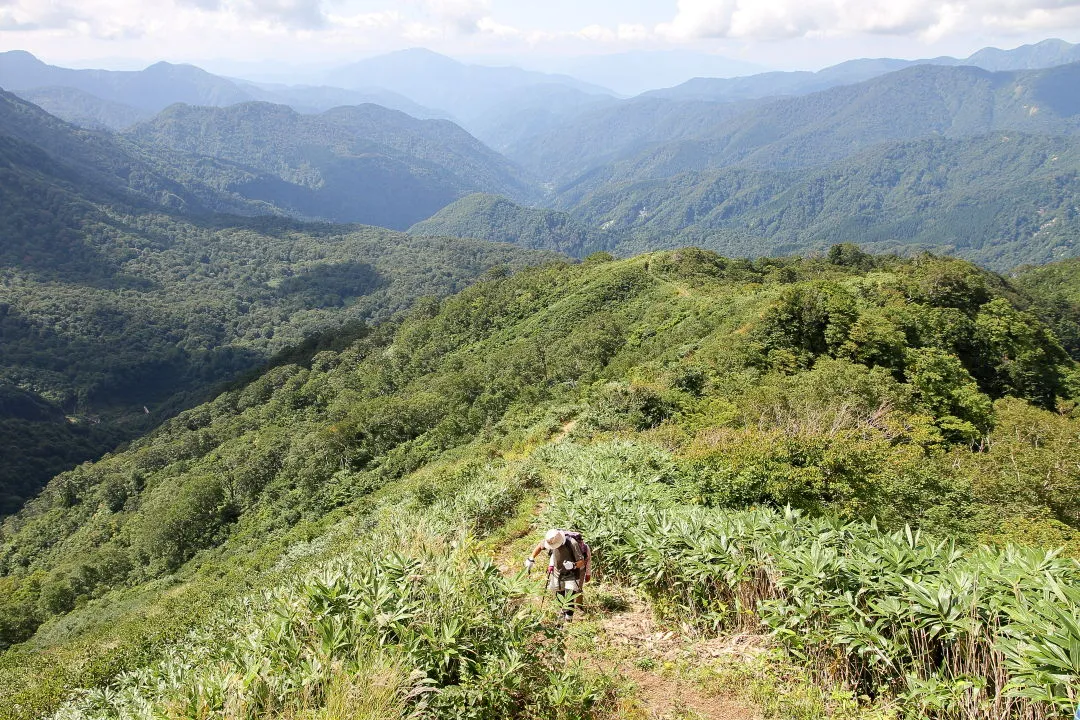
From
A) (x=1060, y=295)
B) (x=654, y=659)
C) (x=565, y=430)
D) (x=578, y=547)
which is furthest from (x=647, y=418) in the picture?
(x=1060, y=295)

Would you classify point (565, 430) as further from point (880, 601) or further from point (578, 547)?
point (880, 601)

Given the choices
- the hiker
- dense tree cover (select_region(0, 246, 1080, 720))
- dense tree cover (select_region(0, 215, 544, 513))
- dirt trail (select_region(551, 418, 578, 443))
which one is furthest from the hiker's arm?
dense tree cover (select_region(0, 215, 544, 513))

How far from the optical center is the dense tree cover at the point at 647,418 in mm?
13086

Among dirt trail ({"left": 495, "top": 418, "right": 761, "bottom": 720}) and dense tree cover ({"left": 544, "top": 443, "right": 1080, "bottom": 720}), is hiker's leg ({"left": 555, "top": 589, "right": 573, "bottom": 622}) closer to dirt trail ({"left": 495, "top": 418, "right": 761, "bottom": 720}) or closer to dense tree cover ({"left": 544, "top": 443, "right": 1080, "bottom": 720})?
dirt trail ({"left": 495, "top": 418, "right": 761, "bottom": 720})

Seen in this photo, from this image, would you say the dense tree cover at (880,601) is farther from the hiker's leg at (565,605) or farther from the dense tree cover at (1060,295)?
the dense tree cover at (1060,295)

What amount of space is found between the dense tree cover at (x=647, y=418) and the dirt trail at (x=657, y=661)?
4033 millimetres

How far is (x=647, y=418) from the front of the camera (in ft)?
74.1

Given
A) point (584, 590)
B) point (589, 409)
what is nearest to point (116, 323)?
point (589, 409)

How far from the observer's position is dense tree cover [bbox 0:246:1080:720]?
515 inches

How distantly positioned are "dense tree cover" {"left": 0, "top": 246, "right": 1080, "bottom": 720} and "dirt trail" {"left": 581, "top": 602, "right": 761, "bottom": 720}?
4.03 meters

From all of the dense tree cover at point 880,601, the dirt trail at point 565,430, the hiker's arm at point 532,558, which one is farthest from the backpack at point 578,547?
the dirt trail at point 565,430

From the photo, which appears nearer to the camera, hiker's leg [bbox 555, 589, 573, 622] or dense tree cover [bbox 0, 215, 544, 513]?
hiker's leg [bbox 555, 589, 573, 622]

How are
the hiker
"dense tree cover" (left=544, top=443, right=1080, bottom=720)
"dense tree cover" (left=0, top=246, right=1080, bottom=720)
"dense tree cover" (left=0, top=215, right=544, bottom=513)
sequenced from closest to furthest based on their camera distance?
"dense tree cover" (left=544, top=443, right=1080, bottom=720) → the hiker → "dense tree cover" (left=0, top=246, right=1080, bottom=720) → "dense tree cover" (left=0, top=215, right=544, bottom=513)

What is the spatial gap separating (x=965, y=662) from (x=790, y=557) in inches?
72.7
